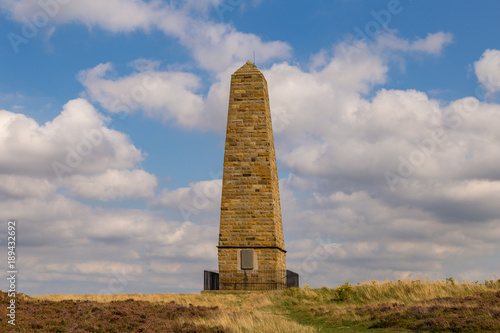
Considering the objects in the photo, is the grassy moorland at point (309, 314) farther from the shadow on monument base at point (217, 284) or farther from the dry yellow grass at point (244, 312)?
the shadow on monument base at point (217, 284)

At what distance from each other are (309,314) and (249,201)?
10024 millimetres

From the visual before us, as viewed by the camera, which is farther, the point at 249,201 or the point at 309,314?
the point at 249,201

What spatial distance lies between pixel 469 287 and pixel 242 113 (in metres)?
15.5

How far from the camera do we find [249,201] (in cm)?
2900

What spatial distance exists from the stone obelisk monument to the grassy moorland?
13.9 feet

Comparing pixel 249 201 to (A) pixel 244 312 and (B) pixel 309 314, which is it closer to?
(B) pixel 309 314

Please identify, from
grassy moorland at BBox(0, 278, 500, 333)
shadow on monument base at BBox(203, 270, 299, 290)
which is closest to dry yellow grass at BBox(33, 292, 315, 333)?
grassy moorland at BBox(0, 278, 500, 333)

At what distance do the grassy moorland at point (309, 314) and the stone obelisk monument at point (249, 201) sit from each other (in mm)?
4225

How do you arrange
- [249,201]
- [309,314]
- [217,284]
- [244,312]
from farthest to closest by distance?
[217,284]
[249,201]
[309,314]
[244,312]

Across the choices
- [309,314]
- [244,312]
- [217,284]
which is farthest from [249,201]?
[244,312]

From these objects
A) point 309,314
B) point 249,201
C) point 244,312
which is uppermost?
point 249,201

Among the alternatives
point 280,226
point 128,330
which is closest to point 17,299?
point 128,330

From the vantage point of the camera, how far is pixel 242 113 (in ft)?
98.5

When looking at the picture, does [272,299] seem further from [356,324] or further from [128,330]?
[128,330]
